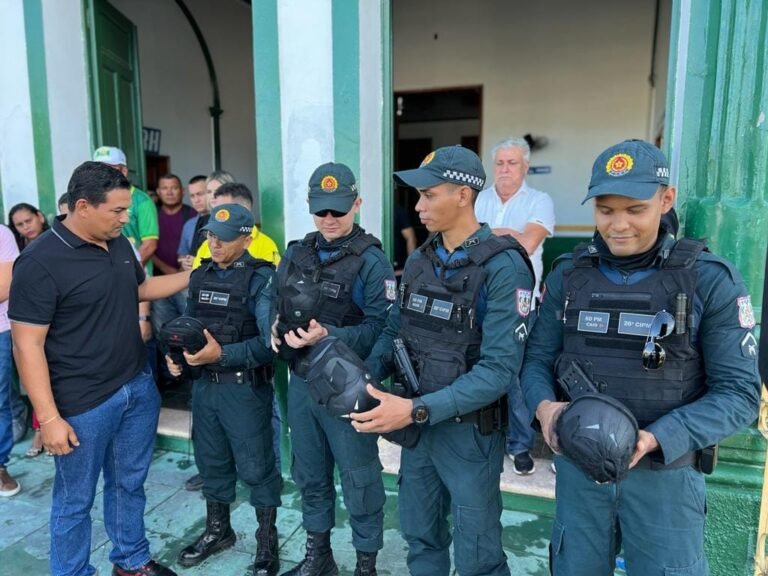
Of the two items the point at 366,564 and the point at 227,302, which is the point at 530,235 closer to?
the point at 227,302

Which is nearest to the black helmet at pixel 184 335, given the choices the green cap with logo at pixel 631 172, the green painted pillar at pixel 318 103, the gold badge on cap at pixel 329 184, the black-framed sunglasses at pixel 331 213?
the black-framed sunglasses at pixel 331 213

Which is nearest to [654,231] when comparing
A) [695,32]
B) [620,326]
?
[620,326]

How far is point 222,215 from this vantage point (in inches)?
102

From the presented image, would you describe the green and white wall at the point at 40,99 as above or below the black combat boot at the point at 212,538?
above

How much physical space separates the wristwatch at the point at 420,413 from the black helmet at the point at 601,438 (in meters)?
0.47

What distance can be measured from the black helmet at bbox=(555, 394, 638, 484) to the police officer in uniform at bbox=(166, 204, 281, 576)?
5.11 feet

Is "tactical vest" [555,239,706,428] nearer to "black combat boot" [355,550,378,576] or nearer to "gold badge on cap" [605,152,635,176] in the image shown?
"gold badge on cap" [605,152,635,176]

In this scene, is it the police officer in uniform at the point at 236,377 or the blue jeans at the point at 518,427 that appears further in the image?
the blue jeans at the point at 518,427

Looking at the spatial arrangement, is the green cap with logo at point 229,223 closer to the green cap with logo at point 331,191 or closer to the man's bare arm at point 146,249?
the green cap with logo at point 331,191

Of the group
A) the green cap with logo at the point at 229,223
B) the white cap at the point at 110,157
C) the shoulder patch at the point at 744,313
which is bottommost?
the shoulder patch at the point at 744,313

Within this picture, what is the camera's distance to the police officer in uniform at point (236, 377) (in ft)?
8.48

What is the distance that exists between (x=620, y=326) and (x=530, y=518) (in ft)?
6.35

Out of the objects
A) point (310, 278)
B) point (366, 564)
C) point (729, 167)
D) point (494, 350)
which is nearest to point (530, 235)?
point (729, 167)

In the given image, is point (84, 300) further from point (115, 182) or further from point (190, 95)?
point (190, 95)
